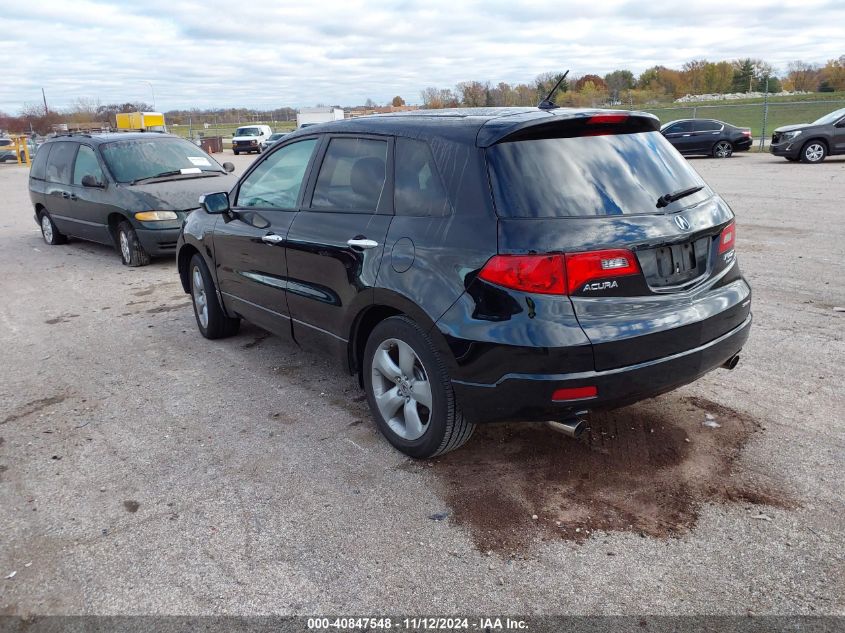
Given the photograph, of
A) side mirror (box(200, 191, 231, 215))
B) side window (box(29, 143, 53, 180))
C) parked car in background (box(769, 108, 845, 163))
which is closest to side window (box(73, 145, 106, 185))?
side window (box(29, 143, 53, 180))

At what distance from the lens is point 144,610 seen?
8.88 ft

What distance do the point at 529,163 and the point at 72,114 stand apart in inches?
3085

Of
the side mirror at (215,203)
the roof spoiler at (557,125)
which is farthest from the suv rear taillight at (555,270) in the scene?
the side mirror at (215,203)

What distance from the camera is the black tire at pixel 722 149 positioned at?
78.7 feet

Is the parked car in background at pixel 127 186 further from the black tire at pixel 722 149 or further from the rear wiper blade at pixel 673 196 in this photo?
the black tire at pixel 722 149

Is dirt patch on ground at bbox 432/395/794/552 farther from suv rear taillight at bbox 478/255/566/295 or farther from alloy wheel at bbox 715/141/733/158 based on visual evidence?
alloy wheel at bbox 715/141/733/158

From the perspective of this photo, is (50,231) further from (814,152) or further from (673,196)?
(814,152)

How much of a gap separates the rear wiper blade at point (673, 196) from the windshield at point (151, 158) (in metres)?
8.25

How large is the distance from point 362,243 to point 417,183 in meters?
0.46

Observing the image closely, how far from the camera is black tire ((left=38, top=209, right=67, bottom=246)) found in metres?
11.5

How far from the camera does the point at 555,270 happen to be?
3000mm

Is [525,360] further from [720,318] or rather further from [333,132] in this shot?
[333,132]

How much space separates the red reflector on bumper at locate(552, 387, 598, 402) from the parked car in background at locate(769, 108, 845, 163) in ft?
67.8

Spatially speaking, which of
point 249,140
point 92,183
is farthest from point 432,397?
point 249,140
